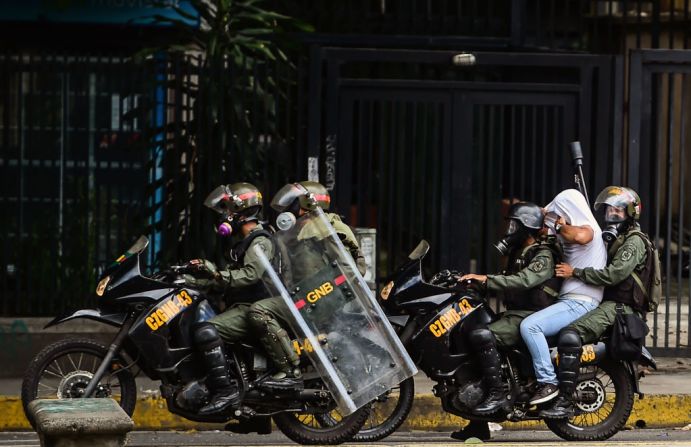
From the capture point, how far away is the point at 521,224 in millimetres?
8836

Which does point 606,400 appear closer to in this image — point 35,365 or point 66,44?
point 35,365

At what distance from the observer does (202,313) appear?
876 centimetres

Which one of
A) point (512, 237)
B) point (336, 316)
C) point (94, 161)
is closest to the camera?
point (336, 316)

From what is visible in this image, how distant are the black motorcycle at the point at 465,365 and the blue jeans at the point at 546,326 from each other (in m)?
0.11

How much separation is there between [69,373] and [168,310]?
0.66m

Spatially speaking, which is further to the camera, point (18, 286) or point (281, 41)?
point (281, 41)

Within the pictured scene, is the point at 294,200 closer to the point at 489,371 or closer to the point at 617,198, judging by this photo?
the point at 489,371

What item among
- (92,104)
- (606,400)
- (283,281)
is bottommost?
(606,400)

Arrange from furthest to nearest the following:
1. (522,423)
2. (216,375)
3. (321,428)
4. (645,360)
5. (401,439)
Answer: (522,423)
(401,439)
(645,360)
(321,428)
(216,375)

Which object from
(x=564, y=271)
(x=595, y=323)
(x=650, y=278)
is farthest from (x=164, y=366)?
(x=650, y=278)

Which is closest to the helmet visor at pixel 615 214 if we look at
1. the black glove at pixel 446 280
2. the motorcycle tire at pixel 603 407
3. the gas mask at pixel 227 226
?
the motorcycle tire at pixel 603 407

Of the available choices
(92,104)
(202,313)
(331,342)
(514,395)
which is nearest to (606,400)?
(514,395)

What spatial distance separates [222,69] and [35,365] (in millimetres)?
3265

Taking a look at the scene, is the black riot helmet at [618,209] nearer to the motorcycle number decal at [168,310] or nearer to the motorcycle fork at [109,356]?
the motorcycle number decal at [168,310]
